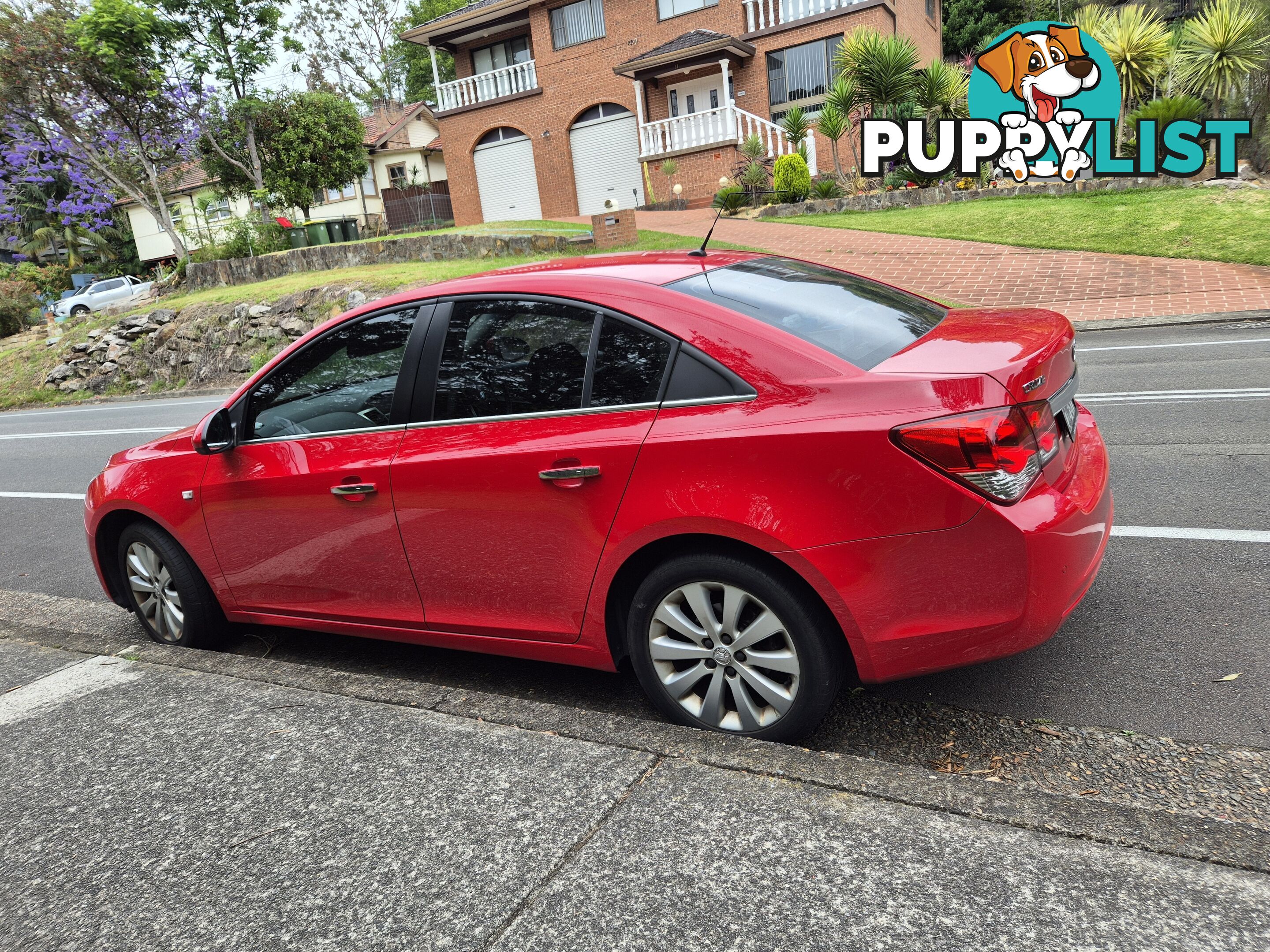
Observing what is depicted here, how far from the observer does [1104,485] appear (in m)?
3.20

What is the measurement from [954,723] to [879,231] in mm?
16007

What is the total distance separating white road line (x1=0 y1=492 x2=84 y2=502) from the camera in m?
8.82

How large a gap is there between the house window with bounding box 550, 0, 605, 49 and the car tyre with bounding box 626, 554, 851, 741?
3029 centimetres

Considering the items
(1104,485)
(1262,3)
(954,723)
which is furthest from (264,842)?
(1262,3)

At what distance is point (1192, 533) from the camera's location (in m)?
4.56

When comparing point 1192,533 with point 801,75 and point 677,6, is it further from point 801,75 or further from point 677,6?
point 677,6

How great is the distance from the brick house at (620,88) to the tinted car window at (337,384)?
2295 centimetres

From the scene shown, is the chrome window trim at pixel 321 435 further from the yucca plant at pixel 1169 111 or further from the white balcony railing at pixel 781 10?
the white balcony railing at pixel 781 10

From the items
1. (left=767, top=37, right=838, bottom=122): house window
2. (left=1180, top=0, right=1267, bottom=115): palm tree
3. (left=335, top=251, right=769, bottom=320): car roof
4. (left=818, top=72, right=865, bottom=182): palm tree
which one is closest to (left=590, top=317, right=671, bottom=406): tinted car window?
(left=335, top=251, right=769, bottom=320): car roof

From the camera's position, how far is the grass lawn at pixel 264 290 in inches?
739

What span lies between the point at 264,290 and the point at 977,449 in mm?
20598

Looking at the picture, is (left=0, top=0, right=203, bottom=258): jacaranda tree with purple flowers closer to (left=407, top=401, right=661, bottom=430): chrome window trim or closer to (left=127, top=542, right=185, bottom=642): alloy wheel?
(left=127, top=542, right=185, bottom=642): alloy wheel

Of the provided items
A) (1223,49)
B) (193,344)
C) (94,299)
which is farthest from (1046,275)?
(94,299)

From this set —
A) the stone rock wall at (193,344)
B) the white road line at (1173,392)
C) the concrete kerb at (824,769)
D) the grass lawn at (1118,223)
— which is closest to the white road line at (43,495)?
the concrete kerb at (824,769)
